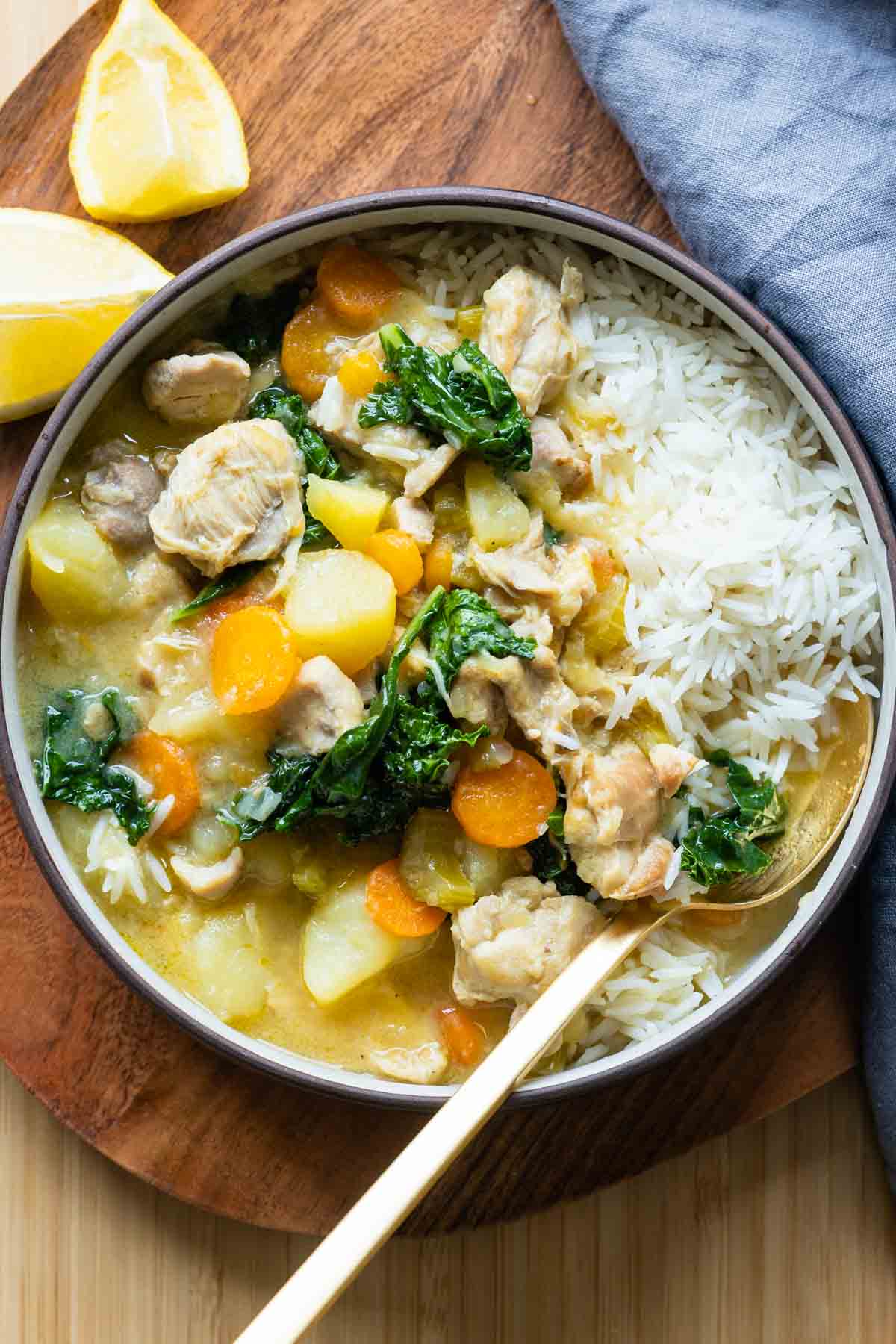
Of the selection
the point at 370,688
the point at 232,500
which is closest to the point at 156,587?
the point at 232,500

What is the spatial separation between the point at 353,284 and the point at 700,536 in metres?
1.15

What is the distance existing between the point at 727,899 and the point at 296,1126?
1348mm

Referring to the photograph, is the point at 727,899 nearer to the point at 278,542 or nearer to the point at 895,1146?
the point at 895,1146

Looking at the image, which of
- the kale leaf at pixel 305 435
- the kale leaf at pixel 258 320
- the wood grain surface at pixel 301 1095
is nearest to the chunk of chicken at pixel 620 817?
the wood grain surface at pixel 301 1095

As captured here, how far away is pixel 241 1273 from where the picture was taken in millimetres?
3811

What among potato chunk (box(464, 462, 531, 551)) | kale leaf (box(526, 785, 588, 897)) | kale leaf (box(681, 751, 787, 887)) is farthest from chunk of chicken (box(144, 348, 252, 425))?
kale leaf (box(681, 751, 787, 887))

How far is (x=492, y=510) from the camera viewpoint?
336cm

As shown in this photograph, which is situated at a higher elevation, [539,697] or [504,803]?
[539,697]

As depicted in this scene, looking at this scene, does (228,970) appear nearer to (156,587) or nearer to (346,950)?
(346,950)

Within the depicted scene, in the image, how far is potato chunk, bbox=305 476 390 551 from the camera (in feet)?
11.0

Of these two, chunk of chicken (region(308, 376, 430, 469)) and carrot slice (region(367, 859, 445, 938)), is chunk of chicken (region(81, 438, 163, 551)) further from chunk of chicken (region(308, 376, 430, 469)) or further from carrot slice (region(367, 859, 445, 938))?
carrot slice (region(367, 859, 445, 938))

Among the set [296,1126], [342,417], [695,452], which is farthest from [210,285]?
[296,1126]

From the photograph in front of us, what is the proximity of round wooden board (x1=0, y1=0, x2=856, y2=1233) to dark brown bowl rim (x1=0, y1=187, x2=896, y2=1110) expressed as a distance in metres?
0.39

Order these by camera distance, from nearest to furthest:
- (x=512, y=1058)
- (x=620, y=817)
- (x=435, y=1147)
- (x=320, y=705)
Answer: (x=435, y=1147), (x=512, y=1058), (x=620, y=817), (x=320, y=705)
